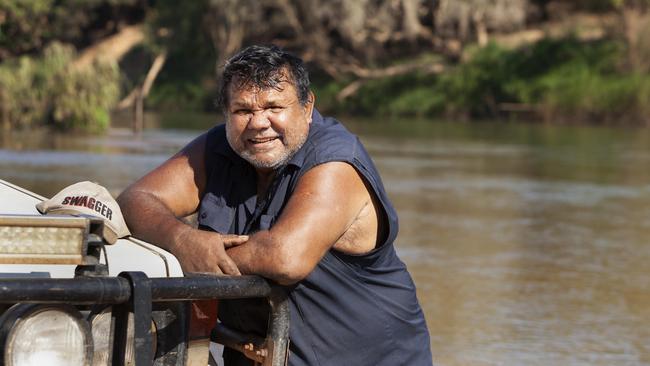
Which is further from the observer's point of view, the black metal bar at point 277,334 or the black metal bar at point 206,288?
the black metal bar at point 277,334

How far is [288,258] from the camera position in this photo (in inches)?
134

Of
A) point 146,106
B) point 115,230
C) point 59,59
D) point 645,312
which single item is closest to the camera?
point 115,230

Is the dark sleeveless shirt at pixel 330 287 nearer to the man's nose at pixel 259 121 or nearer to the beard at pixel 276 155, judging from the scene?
the beard at pixel 276 155

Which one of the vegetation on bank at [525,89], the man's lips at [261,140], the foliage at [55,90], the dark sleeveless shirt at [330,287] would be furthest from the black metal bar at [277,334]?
the vegetation on bank at [525,89]

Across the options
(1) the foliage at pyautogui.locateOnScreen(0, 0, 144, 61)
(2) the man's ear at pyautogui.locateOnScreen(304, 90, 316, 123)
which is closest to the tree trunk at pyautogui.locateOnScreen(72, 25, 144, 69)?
(1) the foliage at pyautogui.locateOnScreen(0, 0, 144, 61)

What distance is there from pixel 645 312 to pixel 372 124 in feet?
88.2

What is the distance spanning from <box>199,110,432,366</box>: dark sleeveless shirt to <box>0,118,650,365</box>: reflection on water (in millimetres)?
2935

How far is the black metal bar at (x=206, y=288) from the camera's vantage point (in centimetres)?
292

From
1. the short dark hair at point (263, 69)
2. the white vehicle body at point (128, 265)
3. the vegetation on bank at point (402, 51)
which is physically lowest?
the vegetation on bank at point (402, 51)

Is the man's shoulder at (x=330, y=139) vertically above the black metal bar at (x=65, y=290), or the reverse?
the man's shoulder at (x=330, y=139)

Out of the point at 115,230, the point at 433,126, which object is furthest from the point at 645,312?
the point at 433,126

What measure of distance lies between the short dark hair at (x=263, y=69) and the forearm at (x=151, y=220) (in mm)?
351

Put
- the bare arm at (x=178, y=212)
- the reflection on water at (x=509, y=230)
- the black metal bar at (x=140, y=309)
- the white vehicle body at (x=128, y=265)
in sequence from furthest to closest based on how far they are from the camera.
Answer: the reflection on water at (x=509, y=230), the bare arm at (x=178, y=212), the white vehicle body at (x=128, y=265), the black metal bar at (x=140, y=309)

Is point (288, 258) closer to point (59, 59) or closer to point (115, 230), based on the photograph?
point (115, 230)
